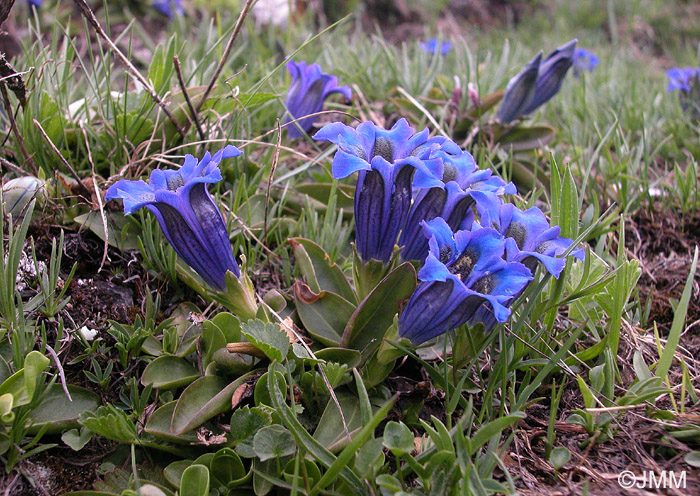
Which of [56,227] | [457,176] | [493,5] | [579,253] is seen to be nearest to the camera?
[579,253]

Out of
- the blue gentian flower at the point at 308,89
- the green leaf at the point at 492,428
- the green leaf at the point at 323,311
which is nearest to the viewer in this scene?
the green leaf at the point at 492,428

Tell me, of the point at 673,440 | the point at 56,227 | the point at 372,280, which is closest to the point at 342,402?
the point at 372,280

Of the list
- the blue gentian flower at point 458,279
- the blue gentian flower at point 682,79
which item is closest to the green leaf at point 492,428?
the blue gentian flower at point 458,279

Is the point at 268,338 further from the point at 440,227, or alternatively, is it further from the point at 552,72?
the point at 552,72

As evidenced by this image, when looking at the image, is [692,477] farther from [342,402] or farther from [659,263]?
[659,263]

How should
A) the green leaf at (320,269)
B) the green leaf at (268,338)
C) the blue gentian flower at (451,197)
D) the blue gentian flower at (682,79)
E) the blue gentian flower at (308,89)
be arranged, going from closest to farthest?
the green leaf at (268,338) < the blue gentian flower at (451,197) < the green leaf at (320,269) < the blue gentian flower at (308,89) < the blue gentian flower at (682,79)

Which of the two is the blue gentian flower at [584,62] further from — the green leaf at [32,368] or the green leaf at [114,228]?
the green leaf at [32,368]

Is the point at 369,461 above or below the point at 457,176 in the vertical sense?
below
